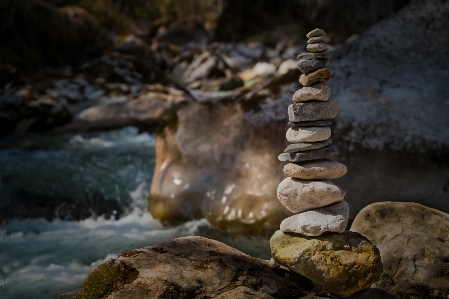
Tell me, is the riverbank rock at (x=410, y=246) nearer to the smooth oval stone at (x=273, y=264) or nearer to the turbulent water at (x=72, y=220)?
the smooth oval stone at (x=273, y=264)

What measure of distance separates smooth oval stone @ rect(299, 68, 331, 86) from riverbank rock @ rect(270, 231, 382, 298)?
1.58 m

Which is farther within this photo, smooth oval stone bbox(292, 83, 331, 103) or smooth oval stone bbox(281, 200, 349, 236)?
smooth oval stone bbox(292, 83, 331, 103)

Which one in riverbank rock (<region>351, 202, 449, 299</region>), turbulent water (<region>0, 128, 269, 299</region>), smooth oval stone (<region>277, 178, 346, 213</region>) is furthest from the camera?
turbulent water (<region>0, 128, 269, 299</region>)

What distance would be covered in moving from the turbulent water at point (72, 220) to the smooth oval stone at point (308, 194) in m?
1.86

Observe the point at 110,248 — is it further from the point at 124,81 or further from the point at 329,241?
the point at 124,81

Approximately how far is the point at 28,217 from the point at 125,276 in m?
4.81

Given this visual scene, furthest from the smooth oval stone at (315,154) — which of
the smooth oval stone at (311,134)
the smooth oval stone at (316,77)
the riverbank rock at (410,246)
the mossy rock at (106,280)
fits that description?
the mossy rock at (106,280)

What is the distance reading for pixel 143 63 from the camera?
1814 centimetres

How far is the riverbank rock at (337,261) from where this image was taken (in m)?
3.48

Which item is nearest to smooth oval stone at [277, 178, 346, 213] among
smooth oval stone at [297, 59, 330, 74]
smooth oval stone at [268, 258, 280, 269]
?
smooth oval stone at [268, 258, 280, 269]

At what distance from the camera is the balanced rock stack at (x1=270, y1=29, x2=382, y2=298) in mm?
3523

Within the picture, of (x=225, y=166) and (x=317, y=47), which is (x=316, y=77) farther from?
(x=225, y=166)

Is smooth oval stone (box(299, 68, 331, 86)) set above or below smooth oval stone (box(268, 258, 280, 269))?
above

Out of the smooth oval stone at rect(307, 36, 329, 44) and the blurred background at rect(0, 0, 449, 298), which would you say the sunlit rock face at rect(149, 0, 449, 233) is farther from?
the smooth oval stone at rect(307, 36, 329, 44)
